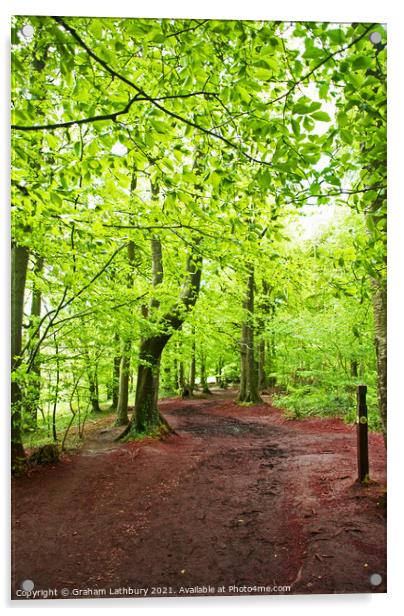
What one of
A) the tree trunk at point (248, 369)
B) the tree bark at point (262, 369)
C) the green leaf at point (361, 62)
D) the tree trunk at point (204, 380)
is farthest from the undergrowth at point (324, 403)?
the tree trunk at point (204, 380)

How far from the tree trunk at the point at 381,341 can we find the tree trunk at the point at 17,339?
2723 mm

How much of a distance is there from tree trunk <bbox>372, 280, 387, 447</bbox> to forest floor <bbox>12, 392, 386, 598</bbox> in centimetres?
25

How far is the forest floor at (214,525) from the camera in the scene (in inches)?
91.2

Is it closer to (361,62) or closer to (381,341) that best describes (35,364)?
(381,341)

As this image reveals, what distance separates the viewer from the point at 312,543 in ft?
7.75

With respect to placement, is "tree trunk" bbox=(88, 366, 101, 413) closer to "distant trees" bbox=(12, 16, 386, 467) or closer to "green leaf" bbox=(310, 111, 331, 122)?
"distant trees" bbox=(12, 16, 386, 467)

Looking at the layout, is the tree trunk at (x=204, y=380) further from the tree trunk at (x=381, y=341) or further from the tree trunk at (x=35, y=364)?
the tree trunk at (x=381, y=341)

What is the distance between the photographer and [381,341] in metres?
2.72

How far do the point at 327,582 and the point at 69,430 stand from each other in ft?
9.17

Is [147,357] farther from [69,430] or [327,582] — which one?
[327,582]

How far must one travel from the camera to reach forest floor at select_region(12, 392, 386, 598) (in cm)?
232

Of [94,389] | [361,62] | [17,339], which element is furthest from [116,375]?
[361,62]

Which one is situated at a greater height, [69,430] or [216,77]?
[216,77]
